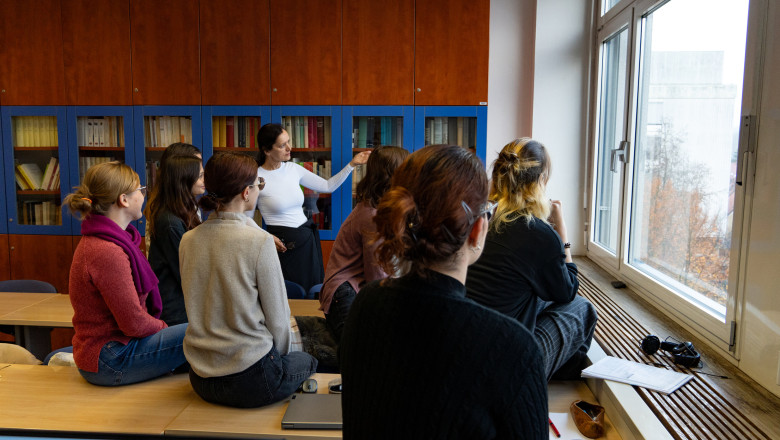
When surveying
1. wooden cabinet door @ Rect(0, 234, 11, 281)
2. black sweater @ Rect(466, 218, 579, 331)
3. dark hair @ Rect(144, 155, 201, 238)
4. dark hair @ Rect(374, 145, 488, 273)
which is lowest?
wooden cabinet door @ Rect(0, 234, 11, 281)

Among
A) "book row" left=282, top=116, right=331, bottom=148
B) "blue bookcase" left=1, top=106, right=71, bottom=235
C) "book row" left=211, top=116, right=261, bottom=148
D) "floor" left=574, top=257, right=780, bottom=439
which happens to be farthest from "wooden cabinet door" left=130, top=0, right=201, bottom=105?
"floor" left=574, top=257, right=780, bottom=439

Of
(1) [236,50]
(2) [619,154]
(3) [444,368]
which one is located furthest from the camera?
(1) [236,50]

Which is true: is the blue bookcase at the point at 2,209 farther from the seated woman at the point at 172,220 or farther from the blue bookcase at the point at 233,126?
the seated woman at the point at 172,220

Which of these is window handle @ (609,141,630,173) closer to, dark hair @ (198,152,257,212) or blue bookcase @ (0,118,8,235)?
dark hair @ (198,152,257,212)

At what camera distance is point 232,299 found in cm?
200

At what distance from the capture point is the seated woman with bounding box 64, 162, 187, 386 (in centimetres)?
222

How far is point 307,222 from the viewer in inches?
159

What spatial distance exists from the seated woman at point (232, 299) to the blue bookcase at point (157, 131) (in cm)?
257

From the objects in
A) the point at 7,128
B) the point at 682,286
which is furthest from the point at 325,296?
the point at 7,128

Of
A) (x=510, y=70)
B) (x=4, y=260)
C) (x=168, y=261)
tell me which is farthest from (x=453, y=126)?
(x=4, y=260)

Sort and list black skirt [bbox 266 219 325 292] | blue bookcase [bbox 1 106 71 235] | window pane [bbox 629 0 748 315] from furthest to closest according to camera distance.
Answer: blue bookcase [bbox 1 106 71 235]
black skirt [bbox 266 219 325 292]
window pane [bbox 629 0 748 315]

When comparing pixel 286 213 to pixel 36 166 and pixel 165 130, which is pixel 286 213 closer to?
pixel 165 130

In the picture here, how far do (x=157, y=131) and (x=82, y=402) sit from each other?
2861mm

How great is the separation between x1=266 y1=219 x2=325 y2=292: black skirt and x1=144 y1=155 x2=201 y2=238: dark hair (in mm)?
998
